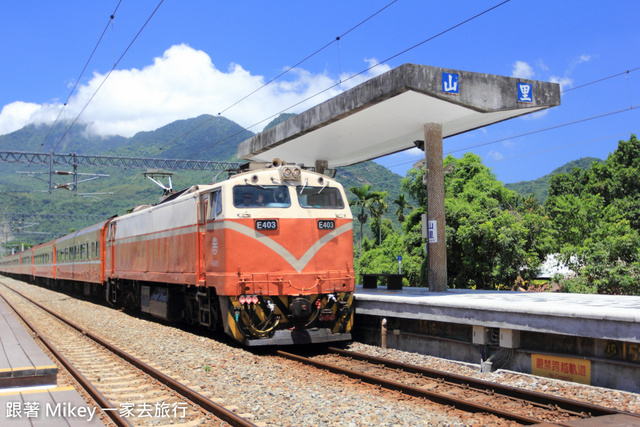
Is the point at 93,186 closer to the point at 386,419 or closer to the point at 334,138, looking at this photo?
the point at 334,138

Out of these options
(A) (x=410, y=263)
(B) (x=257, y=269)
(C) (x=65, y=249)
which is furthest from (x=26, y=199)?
(B) (x=257, y=269)

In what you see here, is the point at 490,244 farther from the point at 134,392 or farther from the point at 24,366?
the point at 24,366

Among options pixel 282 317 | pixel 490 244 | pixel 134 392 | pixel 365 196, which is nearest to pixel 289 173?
pixel 282 317

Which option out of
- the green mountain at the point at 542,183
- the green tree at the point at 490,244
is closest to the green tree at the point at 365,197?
the green tree at the point at 490,244

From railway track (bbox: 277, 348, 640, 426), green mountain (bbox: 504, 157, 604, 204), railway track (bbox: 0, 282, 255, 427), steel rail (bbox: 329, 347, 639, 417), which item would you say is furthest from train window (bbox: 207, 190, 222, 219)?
green mountain (bbox: 504, 157, 604, 204)

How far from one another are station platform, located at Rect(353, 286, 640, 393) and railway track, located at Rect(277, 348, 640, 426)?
1125 millimetres

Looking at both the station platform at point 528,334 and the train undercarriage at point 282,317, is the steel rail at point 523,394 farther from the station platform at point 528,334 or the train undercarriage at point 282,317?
the train undercarriage at point 282,317

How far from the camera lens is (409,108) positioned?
44.6 feet

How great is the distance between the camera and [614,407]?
6.77 metres

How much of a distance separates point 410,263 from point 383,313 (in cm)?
1500

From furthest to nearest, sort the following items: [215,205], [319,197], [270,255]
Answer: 1. [319,197]
2. [215,205]
3. [270,255]

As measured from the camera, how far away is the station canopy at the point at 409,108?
40.3ft

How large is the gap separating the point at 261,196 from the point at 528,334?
5.31 m

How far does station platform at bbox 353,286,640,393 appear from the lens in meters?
7.44
